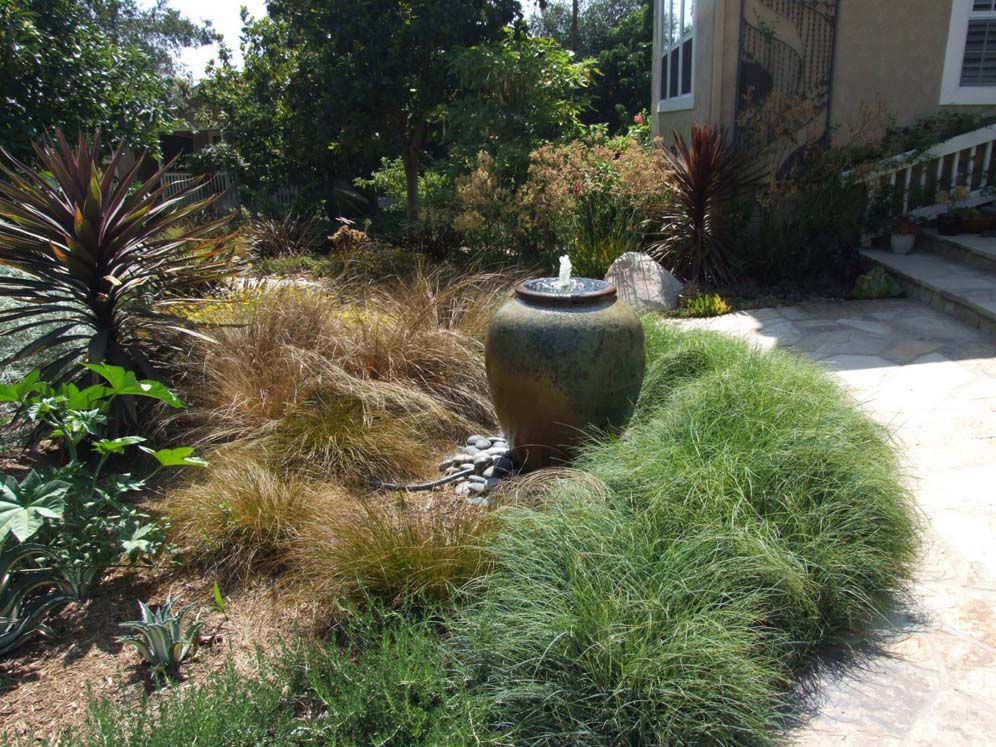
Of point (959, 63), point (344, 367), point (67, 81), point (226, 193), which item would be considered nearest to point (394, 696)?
point (344, 367)

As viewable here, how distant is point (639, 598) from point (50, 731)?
195 cm

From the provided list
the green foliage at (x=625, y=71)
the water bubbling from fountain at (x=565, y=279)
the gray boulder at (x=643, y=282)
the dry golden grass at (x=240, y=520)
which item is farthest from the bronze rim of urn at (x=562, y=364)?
the green foliage at (x=625, y=71)

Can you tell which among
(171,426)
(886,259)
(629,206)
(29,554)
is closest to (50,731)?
(29,554)

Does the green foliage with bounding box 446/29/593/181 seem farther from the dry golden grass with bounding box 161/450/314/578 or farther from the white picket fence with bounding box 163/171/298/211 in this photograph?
the white picket fence with bounding box 163/171/298/211

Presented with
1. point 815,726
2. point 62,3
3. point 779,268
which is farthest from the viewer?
point 62,3

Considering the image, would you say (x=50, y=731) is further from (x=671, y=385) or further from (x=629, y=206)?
(x=629, y=206)

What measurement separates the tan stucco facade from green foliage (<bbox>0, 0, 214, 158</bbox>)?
702 centimetres

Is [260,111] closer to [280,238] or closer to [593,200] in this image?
[280,238]

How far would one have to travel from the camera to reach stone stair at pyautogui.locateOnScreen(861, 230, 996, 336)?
5.82 m

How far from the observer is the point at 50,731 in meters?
2.37

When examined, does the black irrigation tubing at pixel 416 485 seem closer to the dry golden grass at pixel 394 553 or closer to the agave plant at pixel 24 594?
the dry golden grass at pixel 394 553

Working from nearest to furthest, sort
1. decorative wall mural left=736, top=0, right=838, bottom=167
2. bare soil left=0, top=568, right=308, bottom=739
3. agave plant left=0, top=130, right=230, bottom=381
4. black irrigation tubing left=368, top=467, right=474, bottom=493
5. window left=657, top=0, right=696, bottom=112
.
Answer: bare soil left=0, top=568, right=308, bottom=739 < black irrigation tubing left=368, top=467, right=474, bottom=493 < agave plant left=0, top=130, right=230, bottom=381 < decorative wall mural left=736, top=0, right=838, bottom=167 < window left=657, top=0, right=696, bottom=112

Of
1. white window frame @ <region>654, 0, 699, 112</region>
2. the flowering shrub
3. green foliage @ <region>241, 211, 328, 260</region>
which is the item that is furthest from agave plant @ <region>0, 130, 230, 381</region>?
white window frame @ <region>654, 0, 699, 112</region>

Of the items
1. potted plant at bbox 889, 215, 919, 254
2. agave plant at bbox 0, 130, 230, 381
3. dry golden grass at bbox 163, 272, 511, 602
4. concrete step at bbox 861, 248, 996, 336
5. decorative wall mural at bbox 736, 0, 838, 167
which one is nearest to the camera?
dry golden grass at bbox 163, 272, 511, 602
